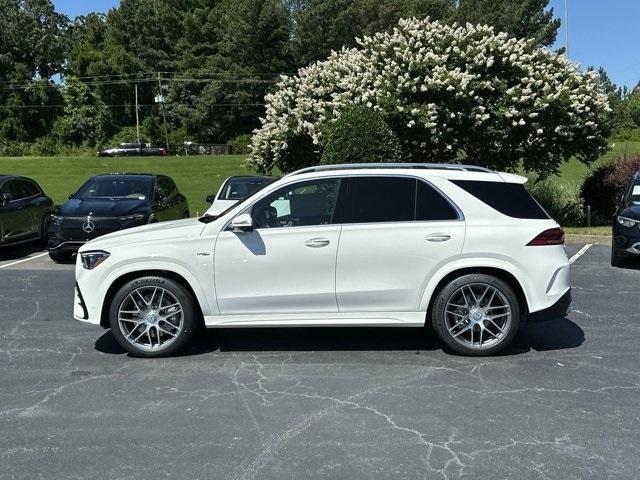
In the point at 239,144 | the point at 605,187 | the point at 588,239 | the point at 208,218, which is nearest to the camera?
the point at 208,218

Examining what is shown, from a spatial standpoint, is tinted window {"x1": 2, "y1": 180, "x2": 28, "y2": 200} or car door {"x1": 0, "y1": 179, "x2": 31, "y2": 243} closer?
car door {"x1": 0, "y1": 179, "x2": 31, "y2": 243}

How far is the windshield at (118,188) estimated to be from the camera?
1271 centimetres

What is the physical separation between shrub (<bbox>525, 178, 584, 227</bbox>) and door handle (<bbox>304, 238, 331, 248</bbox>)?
13.0 m

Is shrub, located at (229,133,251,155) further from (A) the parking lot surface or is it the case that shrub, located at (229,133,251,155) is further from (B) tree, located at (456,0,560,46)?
(A) the parking lot surface

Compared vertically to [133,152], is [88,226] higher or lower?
lower

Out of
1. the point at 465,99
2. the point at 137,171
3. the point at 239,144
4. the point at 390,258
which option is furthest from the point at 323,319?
the point at 239,144

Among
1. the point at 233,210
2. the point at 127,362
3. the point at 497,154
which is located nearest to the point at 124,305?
the point at 127,362

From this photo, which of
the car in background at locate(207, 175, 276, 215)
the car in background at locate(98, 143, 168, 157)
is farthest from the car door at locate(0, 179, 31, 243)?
the car in background at locate(98, 143, 168, 157)

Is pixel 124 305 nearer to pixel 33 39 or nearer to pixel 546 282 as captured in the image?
pixel 546 282

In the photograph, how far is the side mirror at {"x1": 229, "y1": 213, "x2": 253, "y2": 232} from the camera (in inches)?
231

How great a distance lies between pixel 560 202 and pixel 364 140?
7.01 metres

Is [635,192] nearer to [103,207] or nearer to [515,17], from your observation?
[103,207]

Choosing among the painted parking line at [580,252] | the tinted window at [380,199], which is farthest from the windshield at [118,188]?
the painted parking line at [580,252]

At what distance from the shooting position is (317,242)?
19.4ft
